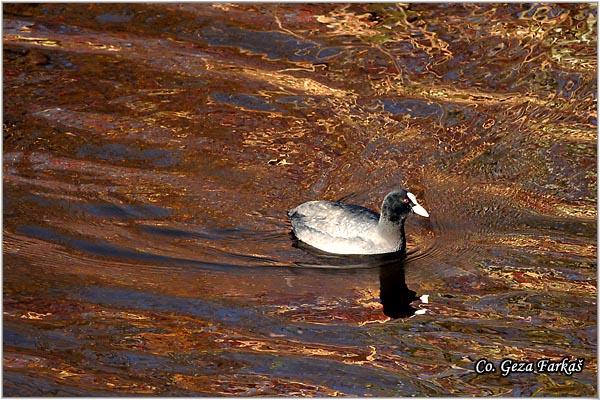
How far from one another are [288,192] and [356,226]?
93 cm

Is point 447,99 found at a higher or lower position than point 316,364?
higher

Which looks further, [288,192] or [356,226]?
[288,192]

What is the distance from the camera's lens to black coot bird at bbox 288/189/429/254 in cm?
801

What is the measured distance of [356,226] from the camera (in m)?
8.12

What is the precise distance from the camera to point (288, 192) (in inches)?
347

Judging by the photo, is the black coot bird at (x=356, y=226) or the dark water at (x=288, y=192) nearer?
the dark water at (x=288, y=192)

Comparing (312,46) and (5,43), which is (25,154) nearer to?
(5,43)

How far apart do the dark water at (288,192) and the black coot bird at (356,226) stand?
0.15m

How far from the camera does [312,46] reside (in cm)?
1108

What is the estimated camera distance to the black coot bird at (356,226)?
8.01 meters

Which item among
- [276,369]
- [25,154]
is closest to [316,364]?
[276,369]

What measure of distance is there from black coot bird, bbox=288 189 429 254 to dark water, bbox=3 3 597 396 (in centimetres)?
15

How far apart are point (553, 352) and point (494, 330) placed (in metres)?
0.45

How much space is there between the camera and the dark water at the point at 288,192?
6.52 m
